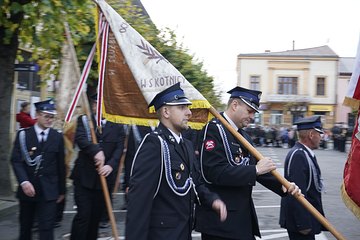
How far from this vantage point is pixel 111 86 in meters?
5.16

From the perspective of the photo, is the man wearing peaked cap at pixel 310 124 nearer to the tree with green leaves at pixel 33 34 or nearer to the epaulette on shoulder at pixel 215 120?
the epaulette on shoulder at pixel 215 120

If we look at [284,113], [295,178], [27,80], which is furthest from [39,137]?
[284,113]

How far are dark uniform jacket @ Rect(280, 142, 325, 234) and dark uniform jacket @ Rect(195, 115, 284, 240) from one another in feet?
1.85

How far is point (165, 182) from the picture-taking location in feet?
12.5

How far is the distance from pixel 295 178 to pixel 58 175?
275 cm

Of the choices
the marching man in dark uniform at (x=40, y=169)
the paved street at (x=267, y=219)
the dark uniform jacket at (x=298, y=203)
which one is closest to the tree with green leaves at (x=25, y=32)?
the paved street at (x=267, y=219)

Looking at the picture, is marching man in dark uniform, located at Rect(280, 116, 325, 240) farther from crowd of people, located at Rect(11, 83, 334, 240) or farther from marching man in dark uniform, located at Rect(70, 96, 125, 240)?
marching man in dark uniform, located at Rect(70, 96, 125, 240)

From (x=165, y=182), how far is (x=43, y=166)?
2.60 m

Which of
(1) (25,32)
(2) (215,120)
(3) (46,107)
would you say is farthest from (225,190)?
(1) (25,32)

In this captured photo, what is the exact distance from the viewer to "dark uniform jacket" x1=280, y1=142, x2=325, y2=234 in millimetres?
4949

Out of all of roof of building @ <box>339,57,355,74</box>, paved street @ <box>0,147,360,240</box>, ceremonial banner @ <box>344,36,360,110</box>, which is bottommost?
paved street @ <box>0,147,360,240</box>

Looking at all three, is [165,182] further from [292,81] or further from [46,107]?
[292,81]

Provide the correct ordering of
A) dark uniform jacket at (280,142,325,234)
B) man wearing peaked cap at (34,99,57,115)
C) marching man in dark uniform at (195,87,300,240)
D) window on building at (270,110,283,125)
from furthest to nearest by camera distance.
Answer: window on building at (270,110,283,125) → man wearing peaked cap at (34,99,57,115) → dark uniform jacket at (280,142,325,234) → marching man in dark uniform at (195,87,300,240)

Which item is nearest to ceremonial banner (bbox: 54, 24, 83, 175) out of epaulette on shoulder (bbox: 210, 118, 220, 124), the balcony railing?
epaulette on shoulder (bbox: 210, 118, 220, 124)
